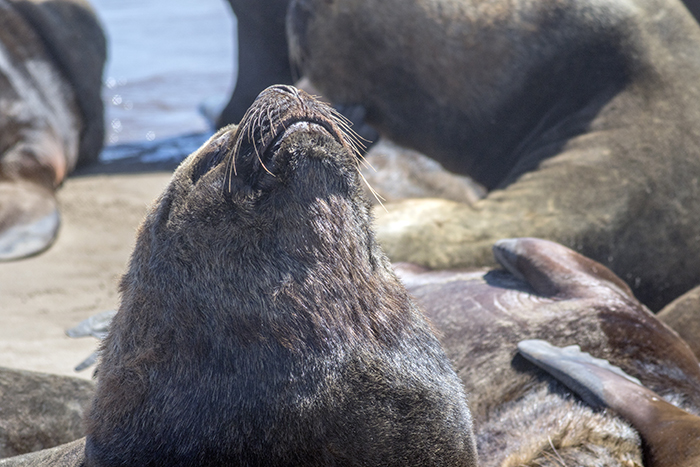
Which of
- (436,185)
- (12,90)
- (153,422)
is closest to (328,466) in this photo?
(153,422)

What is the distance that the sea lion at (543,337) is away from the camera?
2.70 meters

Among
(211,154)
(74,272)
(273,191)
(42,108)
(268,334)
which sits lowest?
(42,108)

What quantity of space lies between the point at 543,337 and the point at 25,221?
3887mm

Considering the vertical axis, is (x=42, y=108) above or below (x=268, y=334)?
below

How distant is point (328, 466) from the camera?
1.75m

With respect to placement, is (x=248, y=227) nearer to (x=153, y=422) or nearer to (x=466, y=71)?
(x=153, y=422)

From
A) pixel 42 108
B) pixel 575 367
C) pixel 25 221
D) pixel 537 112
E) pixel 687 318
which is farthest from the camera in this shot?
pixel 42 108

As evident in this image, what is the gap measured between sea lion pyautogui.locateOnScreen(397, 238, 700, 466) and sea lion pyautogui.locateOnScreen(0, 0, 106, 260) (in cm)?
315

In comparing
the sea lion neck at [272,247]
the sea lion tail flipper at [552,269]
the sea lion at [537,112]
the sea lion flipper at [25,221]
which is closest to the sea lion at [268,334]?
the sea lion neck at [272,247]

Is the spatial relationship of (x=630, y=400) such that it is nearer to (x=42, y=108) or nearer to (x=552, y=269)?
(x=552, y=269)

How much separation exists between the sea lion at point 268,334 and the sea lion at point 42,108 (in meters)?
3.65

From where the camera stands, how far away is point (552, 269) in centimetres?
351

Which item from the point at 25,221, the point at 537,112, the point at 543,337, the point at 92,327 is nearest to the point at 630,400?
the point at 543,337

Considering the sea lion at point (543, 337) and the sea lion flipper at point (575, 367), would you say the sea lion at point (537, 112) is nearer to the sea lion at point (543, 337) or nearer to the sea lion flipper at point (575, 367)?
the sea lion at point (543, 337)
